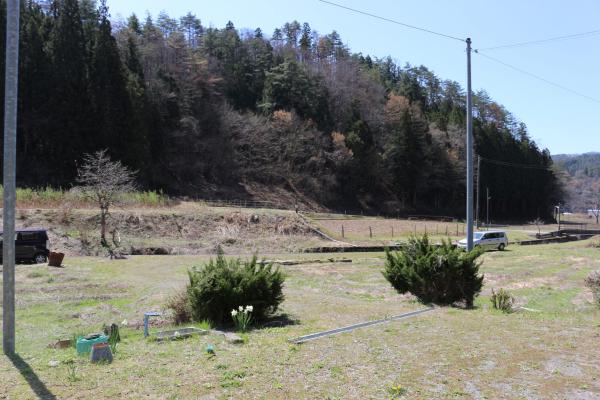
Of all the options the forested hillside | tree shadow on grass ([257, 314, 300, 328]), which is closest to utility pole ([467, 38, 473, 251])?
tree shadow on grass ([257, 314, 300, 328])

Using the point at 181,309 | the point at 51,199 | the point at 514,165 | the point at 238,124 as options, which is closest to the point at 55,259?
the point at 181,309

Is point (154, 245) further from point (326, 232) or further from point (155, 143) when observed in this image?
point (155, 143)

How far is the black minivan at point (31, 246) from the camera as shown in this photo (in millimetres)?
25859

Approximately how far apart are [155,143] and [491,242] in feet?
138

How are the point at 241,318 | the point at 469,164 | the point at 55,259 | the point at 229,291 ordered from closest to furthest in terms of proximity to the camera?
the point at 241,318, the point at 229,291, the point at 469,164, the point at 55,259

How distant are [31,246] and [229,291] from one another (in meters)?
20.5

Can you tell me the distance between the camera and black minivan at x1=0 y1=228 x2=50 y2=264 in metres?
25.9

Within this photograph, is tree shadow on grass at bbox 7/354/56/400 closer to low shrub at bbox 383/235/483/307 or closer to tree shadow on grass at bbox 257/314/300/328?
tree shadow on grass at bbox 257/314/300/328

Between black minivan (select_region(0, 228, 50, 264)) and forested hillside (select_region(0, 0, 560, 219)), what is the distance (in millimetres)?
24900

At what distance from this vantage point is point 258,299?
1020 cm

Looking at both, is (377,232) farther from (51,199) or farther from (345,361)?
(345,361)

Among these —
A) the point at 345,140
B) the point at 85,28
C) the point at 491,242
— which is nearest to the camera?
the point at 491,242

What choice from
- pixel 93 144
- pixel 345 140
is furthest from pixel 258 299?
pixel 345 140

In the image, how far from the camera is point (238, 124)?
251 ft
